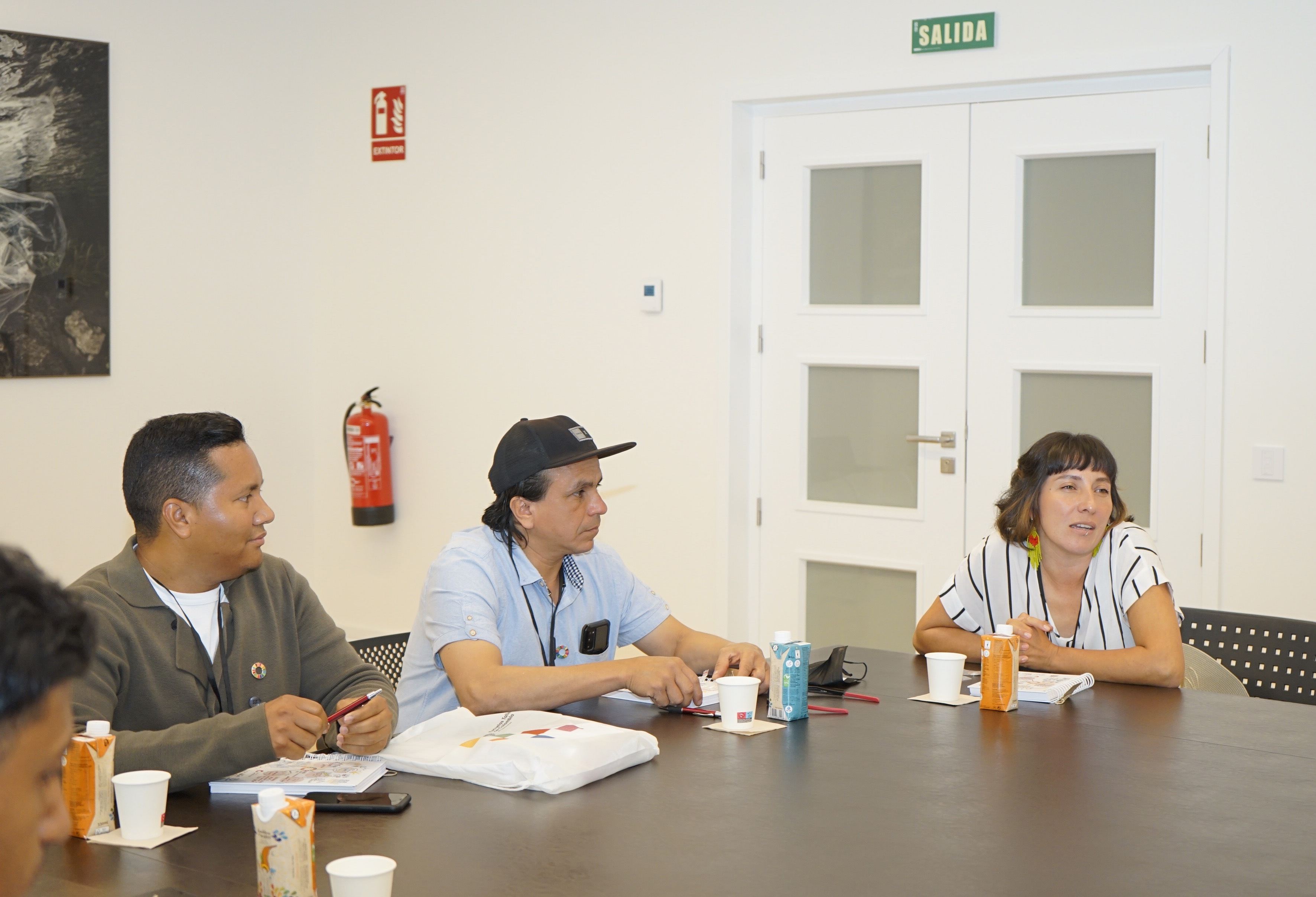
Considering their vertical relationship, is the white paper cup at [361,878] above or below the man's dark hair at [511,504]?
below

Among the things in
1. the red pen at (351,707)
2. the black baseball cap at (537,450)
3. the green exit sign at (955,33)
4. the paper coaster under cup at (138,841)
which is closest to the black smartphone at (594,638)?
the black baseball cap at (537,450)

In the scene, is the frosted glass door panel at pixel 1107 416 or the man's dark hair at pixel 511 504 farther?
the frosted glass door panel at pixel 1107 416

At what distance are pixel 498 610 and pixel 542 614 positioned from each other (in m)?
0.12

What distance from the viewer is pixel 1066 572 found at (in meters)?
2.77

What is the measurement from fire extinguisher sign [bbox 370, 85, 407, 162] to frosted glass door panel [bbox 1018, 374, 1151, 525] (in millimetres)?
Answer: 2637

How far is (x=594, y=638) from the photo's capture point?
8.54 ft

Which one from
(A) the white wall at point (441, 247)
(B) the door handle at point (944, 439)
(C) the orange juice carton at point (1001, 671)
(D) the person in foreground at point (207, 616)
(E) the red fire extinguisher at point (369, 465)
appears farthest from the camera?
(E) the red fire extinguisher at point (369, 465)

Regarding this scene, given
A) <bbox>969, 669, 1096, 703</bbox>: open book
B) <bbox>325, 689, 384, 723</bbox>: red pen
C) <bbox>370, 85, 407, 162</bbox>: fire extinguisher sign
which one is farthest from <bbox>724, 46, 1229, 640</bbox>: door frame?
<bbox>325, 689, 384, 723</bbox>: red pen

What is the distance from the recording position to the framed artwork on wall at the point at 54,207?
4.58 metres

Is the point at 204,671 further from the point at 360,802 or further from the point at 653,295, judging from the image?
the point at 653,295

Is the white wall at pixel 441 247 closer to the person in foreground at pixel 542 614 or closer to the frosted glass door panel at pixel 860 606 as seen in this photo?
the frosted glass door panel at pixel 860 606

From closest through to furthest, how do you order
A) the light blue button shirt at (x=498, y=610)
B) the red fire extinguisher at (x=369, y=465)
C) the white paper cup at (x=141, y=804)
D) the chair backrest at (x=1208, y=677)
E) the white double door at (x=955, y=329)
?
the white paper cup at (x=141, y=804) < the light blue button shirt at (x=498, y=610) < the chair backrest at (x=1208, y=677) < the white double door at (x=955, y=329) < the red fire extinguisher at (x=369, y=465)

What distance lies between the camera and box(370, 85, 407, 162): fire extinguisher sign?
207 inches

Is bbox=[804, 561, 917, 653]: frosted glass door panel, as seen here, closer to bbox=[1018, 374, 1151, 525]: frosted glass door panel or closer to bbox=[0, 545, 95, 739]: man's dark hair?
bbox=[1018, 374, 1151, 525]: frosted glass door panel
